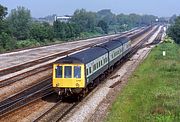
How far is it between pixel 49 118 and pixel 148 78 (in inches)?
531

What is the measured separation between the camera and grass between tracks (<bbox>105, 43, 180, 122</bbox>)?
18594 mm

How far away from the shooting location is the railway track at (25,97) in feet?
70.8

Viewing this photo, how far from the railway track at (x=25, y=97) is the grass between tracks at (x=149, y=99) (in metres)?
3.08

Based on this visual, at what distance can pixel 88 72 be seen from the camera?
24234 millimetres

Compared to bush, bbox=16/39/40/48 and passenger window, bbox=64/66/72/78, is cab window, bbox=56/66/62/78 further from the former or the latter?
bush, bbox=16/39/40/48

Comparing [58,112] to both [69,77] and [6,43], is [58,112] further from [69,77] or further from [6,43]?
[6,43]

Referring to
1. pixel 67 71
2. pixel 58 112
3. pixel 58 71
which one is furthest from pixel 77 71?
pixel 58 112

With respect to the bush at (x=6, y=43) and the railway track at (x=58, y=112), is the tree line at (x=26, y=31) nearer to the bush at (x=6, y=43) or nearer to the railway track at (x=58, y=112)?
the bush at (x=6, y=43)

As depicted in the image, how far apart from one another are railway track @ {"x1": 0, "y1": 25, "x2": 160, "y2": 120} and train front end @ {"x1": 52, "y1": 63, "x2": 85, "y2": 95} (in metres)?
1.06

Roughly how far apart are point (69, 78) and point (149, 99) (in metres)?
4.54

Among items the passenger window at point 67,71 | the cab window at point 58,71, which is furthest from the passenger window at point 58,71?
the passenger window at point 67,71

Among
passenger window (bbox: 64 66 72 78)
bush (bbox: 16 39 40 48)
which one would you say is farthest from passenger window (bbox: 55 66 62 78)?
bush (bbox: 16 39 40 48)

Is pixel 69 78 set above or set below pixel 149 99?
above

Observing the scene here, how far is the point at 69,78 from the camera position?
2288 centimetres
